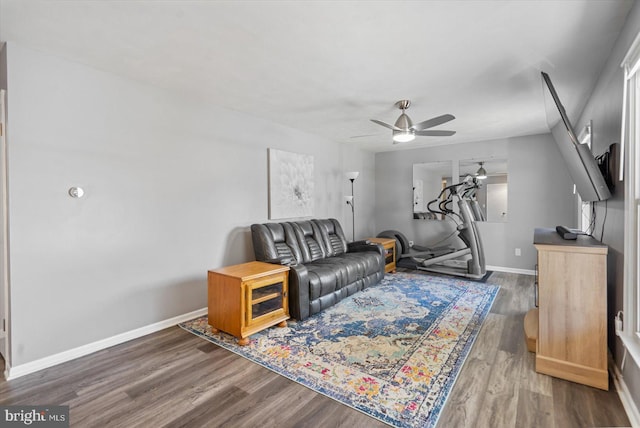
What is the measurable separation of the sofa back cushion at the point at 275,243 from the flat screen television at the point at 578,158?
2721mm

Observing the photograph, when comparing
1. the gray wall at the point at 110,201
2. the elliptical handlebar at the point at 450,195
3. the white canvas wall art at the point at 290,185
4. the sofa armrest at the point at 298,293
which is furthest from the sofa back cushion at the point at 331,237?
the elliptical handlebar at the point at 450,195

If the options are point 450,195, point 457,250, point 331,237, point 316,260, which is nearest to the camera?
point 316,260

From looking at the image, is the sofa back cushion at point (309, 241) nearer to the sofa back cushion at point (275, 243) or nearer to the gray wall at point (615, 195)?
the sofa back cushion at point (275, 243)

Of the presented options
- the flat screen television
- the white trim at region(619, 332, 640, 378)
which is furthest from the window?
the flat screen television

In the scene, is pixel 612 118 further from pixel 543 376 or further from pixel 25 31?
pixel 25 31

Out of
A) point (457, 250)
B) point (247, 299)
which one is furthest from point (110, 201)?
point (457, 250)

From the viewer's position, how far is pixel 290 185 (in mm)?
4582

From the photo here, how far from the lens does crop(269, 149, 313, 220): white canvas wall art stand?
4.30 m

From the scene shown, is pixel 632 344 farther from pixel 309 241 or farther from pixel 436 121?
pixel 309 241

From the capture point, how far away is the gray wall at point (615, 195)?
5.94ft

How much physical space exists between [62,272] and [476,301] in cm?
434

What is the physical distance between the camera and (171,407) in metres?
1.91

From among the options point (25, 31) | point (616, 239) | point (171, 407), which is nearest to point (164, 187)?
point (25, 31)

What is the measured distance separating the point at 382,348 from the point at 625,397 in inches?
60.6
